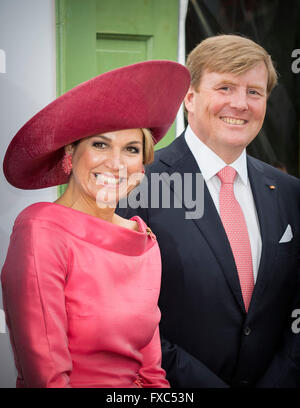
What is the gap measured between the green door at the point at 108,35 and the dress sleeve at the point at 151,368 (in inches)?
31.9

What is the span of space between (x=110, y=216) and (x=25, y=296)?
0.39 metres

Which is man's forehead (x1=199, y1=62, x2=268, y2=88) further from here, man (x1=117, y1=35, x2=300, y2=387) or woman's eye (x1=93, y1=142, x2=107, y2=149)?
woman's eye (x1=93, y1=142, x2=107, y2=149)

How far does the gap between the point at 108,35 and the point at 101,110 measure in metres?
0.60

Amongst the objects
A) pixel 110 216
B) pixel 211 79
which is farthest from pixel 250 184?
pixel 110 216

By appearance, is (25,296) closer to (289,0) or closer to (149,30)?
(149,30)

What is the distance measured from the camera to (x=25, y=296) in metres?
1.36

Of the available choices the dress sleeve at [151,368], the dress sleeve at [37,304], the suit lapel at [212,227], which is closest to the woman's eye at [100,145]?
the dress sleeve at [37,304]

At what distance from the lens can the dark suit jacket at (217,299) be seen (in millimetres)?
1806

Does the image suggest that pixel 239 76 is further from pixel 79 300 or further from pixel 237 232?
pixel 79 300

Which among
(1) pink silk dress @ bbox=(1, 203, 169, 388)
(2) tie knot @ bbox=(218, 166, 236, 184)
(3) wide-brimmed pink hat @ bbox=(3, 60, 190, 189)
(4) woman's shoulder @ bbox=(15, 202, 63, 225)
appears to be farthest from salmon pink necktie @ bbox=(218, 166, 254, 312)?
(4) woman's shoulder @ bbox=(15, 202, 63, 225)

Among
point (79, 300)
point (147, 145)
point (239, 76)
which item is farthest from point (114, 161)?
point (239, 76)

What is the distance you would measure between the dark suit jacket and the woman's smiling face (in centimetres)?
29

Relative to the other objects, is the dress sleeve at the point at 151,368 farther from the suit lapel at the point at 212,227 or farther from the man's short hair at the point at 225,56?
the man's short hair at the point at 225,56

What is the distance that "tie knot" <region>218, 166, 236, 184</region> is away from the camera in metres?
1.91
